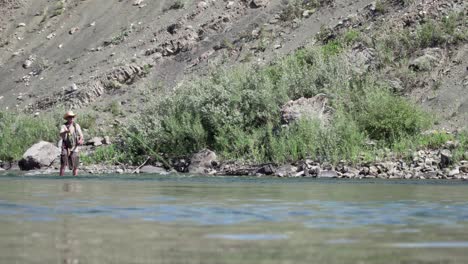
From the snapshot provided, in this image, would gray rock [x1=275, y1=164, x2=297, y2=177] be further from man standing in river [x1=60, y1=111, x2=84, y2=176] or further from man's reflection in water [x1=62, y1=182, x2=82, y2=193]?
man's reflection in water [x1=62, y1=182, x2=82, y2=193]

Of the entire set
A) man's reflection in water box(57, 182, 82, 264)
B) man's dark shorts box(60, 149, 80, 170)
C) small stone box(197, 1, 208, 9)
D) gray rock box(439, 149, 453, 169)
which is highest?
small stone box(197, 1, 208, 9)

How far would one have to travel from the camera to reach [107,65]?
2143 inches

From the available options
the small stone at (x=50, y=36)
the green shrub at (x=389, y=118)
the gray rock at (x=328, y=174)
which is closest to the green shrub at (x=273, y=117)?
the green shrub at (x=389, y=118)

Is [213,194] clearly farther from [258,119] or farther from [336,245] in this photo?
[258,119]

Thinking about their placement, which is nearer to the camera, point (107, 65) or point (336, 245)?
point (336, 245)

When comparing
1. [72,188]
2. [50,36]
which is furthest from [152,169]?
[50,36]

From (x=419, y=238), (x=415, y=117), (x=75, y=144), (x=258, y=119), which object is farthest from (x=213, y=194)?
(x=258, y=119)

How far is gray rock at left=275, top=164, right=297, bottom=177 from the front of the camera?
1185 inches

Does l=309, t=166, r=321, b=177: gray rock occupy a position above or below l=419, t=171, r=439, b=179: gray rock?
above

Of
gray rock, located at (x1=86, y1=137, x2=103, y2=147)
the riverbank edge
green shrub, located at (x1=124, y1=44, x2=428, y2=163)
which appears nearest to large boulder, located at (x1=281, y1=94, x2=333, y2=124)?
green shrub, located at (x1=124, y1=44, x2=428, y2=163)

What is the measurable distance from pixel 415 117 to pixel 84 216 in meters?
21.7

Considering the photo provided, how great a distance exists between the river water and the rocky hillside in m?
20.7

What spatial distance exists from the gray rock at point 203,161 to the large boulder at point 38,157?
5.64 metres

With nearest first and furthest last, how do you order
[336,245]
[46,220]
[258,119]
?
[336,245] → [46,220] → [258,119]
